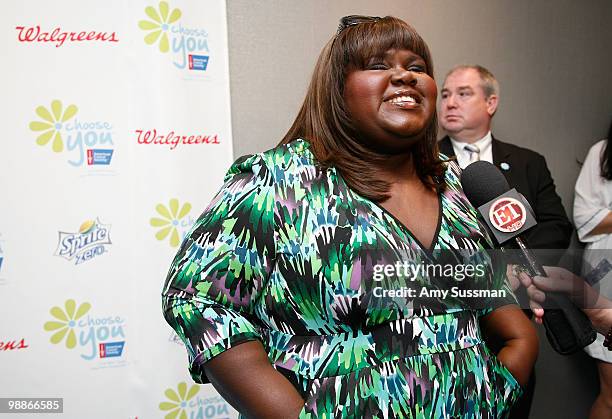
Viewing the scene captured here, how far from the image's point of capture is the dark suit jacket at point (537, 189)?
2.91 m

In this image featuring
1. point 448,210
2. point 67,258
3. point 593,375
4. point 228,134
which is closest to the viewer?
point 448,210

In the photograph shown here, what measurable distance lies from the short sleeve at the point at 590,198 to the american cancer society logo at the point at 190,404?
2.06 metres

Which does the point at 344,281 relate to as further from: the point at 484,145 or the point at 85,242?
the point at 484,145

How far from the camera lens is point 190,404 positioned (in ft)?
8.75

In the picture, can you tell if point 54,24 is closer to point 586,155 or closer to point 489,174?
point 489,174

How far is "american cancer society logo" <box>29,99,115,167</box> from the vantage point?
2.52 meters

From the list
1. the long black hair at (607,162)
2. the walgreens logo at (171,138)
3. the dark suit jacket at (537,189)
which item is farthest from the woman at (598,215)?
the walgreens logo at (171,138)

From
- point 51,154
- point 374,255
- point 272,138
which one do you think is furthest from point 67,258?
point 374,255

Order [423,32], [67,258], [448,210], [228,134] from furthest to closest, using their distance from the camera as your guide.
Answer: [423,32], [228,134], [67,258], [448,210]

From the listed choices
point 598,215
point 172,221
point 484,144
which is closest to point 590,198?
point 598,215

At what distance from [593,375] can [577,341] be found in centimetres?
275

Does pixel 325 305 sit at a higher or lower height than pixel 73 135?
lower

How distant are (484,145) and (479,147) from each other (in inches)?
1.2

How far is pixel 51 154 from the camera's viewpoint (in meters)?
2.52
